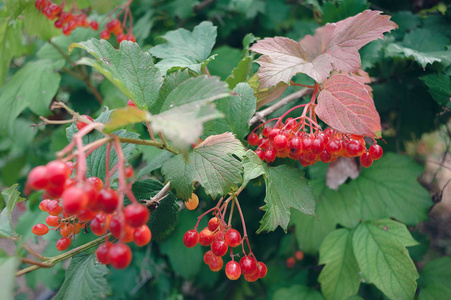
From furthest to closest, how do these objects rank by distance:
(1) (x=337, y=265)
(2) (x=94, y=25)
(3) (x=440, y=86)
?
(2) (x=94, y=25)
(1) (x=337, y=265)
(3) (x=440, y=86)

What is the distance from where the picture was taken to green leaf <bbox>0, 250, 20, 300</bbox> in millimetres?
579

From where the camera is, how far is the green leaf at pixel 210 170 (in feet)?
2.77

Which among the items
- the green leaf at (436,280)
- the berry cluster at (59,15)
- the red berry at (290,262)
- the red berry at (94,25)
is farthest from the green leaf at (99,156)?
the green leaf at (436,280)

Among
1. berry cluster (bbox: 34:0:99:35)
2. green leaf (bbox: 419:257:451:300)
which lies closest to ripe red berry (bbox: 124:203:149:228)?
berry cluster (bbox: 34:0:99:35)

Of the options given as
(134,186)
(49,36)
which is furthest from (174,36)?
(49,36)

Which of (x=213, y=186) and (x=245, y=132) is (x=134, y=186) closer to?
(x=213, y=186)

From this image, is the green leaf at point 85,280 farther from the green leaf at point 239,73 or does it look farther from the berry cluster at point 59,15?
the berry cluster at point 59,15

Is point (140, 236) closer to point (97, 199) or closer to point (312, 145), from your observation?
point (97, 199)

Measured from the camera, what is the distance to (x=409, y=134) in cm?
171

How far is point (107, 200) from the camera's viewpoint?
0.59 m

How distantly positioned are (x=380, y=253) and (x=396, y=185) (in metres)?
0.37

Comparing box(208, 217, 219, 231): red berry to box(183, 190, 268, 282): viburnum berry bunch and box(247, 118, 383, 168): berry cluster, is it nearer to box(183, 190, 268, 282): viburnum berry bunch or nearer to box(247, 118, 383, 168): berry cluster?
box(183, 190, 268, 282): viburnum berry bunch

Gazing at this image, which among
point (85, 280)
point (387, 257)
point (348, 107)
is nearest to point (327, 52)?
point (348, 107)

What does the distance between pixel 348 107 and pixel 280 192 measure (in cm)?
34
